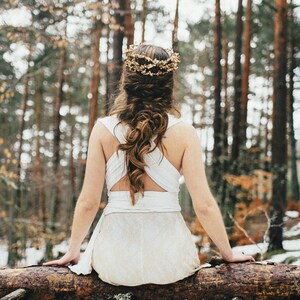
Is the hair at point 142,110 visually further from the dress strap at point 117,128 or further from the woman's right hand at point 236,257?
the woman's right hand at point 236,257

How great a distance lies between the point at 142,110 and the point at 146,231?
2.55ft

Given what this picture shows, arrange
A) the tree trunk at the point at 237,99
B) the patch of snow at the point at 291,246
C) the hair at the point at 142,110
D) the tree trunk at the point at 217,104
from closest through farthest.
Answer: the hair at the point at 142,110, the patch of snow at the point at 291,246, the tree trunk at the point at 217,104, the tree trunk at the point at 237,99

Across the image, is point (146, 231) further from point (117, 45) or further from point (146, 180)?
point (117, 45)

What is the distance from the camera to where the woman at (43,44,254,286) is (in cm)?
273

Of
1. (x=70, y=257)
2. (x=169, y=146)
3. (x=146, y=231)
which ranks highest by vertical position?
(x=169, y=146)

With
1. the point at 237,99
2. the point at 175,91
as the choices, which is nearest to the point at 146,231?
the point at 175,91

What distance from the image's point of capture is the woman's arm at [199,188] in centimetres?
272

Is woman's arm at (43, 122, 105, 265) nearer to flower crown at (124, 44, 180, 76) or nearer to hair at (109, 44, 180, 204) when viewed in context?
hair at (109, 44, 180, 204)

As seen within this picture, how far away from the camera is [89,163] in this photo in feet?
9.09

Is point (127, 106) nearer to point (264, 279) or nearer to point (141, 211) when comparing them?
point (141, 211)

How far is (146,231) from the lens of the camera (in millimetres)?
2807

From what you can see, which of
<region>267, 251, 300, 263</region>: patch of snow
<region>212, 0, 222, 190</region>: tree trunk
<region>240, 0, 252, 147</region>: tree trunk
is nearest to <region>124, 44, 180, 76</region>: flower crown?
<region>267, 251, 300, 263</region>: patch of snow

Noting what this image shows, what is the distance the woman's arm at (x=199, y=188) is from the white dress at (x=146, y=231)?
10 centimetres

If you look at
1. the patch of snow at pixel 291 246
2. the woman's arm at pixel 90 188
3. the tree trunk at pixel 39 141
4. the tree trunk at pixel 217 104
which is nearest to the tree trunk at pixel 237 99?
the tree trunk at pixel 217 104
